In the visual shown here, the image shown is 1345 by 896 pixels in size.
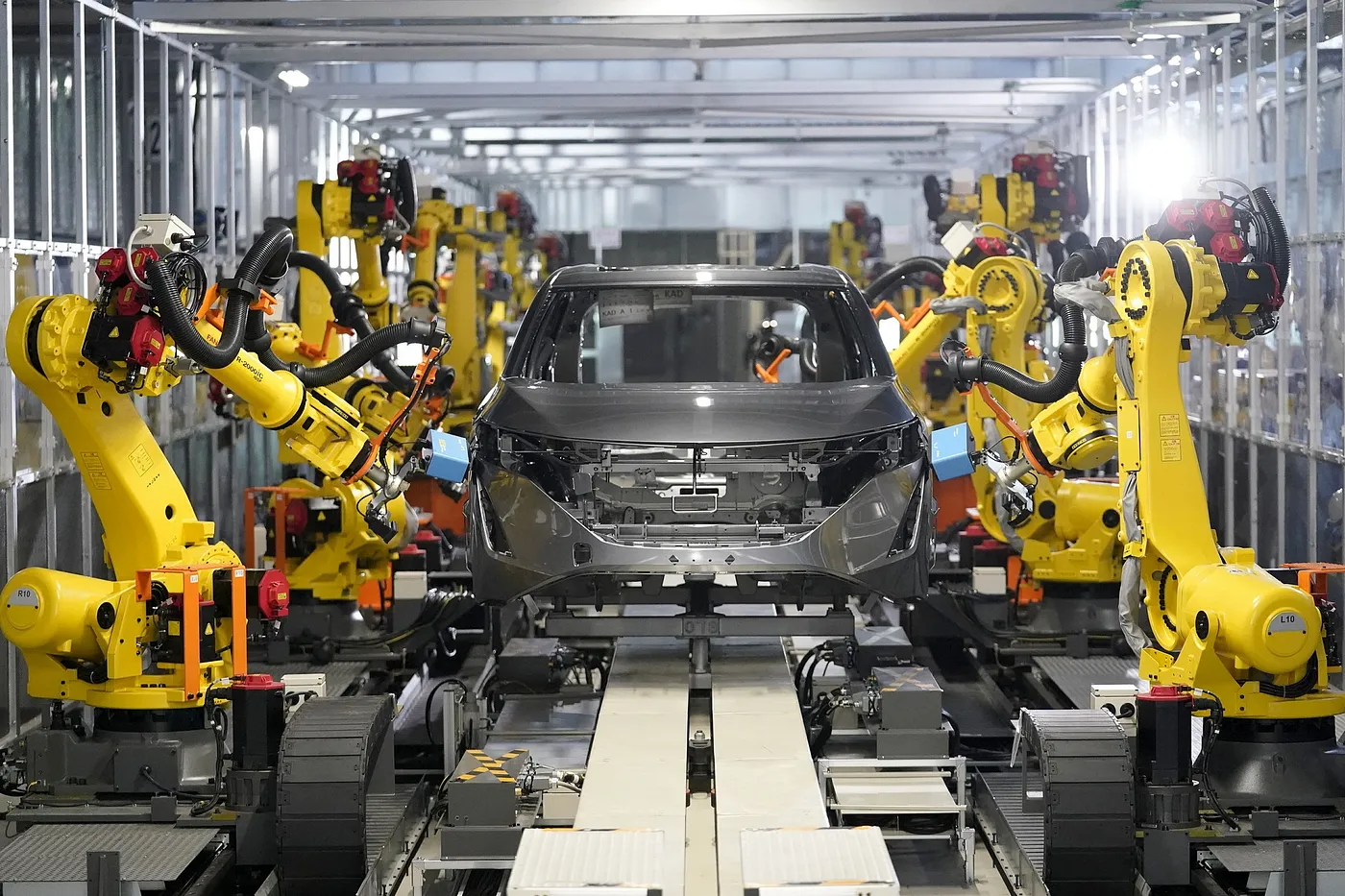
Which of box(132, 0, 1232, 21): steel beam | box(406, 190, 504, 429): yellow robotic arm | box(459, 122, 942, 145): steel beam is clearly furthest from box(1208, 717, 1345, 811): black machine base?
box(459, 122, 942, 145): steel beam

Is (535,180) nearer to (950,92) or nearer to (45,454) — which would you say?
(950,92)

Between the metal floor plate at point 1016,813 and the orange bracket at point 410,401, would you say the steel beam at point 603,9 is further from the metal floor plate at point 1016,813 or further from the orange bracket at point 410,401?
the metal floor plate at point 1016,813

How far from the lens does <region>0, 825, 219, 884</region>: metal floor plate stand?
500 centimetres

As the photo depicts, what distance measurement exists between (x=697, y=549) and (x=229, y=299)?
6.35 feet

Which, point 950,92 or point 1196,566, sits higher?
point 950,92

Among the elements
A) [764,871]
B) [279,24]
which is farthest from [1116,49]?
[764,871]

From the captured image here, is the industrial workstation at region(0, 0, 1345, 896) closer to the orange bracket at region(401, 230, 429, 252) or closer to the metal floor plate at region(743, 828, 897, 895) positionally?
the metal floor plate at region(743, 828, 897, 895)

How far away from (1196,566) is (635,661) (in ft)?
7.11

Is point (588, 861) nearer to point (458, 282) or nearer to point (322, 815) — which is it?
point (322, 815)

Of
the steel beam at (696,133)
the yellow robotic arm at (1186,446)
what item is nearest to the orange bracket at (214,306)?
the yellow robotic arm at (1186,446)

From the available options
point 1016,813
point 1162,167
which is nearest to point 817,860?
point 1016,813

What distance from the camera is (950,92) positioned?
15.4 m

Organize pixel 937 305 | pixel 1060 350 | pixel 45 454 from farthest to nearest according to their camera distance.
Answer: pixel 937 305
pixel 45 454
pixel 1060 350

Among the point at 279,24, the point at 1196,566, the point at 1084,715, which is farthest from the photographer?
the point at 279,24
